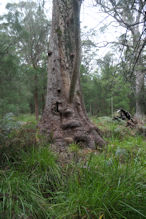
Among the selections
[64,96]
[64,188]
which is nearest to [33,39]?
[64,96]

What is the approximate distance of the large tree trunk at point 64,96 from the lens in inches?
115

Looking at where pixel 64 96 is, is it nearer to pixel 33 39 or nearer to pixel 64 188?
pixel 64 188

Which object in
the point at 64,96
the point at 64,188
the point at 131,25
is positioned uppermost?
the point at 131,25

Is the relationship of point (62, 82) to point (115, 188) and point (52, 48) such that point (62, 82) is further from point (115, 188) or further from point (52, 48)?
point (115, 188)

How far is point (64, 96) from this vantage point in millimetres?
3355

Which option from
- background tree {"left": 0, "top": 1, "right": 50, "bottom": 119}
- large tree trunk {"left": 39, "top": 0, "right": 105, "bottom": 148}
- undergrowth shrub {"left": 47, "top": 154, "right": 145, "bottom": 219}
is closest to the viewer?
undergrowth shrub {"left": 47, "top": 154, "right": 145, "bottom": 219}

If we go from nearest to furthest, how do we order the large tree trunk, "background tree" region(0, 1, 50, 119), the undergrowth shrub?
the undergrowth shrub, the large tree trunk, "background tree" region(0, 1, 50, 119)

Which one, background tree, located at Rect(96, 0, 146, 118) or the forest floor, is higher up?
background tree, located at Rect(96, 0, 146, 118)

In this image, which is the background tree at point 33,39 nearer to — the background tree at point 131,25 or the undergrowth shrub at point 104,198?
the background tree at point 131,25

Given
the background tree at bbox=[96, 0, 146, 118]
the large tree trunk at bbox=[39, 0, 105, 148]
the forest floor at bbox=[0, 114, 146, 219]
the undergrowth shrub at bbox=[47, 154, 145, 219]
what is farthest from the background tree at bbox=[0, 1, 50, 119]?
the undergrowth shrub at bbox=[47, 154, 145, 219]

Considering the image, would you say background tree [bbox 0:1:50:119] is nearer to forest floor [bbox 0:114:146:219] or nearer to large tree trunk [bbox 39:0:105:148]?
large tree trunk [bbox 39:0:105:148]

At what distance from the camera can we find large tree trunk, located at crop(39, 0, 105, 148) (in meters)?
2.92

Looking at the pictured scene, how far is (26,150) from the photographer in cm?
218

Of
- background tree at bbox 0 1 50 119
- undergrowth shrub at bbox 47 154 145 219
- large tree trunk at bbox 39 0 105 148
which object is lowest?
undergrowth shrub at bbox 47 154 145 219
